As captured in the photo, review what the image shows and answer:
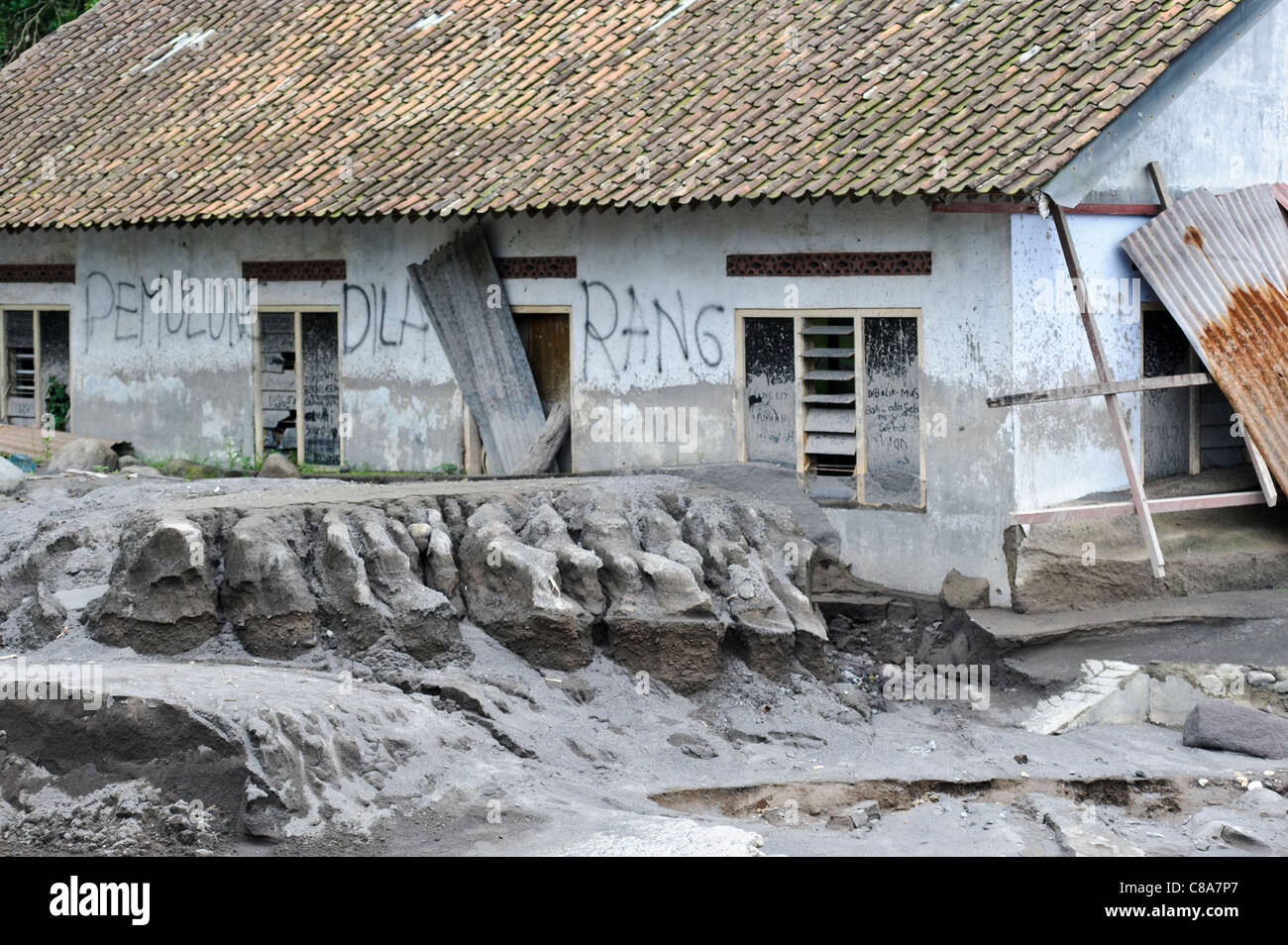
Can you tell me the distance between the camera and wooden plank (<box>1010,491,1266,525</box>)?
10844 millimetres

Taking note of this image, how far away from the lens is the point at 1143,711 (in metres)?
10.7

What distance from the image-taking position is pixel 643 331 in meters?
13.0

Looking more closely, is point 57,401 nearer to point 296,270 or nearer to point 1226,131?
point 296,270

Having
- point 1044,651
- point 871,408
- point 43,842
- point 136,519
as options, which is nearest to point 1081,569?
point 1044,651

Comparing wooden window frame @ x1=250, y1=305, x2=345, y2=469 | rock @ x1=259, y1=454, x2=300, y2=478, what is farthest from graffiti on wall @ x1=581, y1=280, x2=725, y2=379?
rock @ x1=259, y1=454, x2=300, y2=478

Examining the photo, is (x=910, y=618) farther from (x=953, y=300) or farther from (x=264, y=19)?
(x=264, y=19)

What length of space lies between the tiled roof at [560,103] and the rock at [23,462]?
7.30 feet

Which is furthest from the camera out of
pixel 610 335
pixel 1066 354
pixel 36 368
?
pixel 36 368

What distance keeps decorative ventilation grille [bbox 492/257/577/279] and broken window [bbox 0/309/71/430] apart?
5.47 m

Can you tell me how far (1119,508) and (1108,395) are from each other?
30.0 inches

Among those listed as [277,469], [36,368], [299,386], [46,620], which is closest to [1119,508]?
[46,620]

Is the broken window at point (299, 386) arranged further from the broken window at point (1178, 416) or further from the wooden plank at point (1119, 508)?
the broken window at point (1178, 416)

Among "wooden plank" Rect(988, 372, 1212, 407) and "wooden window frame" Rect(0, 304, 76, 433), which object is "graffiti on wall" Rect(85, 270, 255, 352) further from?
"wooden plank" Rect(988, 372, 1212, 407)

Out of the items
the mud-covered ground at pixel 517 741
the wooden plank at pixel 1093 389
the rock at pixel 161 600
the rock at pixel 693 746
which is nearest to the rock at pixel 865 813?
the mud-covered ground at pixel 517 741
